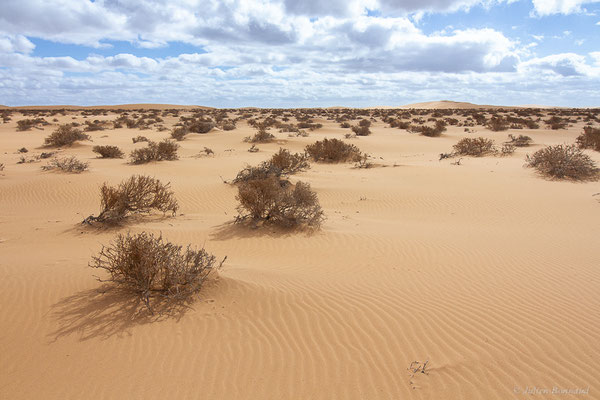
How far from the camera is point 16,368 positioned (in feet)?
10.1

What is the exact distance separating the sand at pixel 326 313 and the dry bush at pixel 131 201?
0.99ft

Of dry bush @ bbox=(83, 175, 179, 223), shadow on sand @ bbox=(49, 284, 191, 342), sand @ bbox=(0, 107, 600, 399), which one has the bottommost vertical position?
sand @ bbox=(0, 107, 600, 399)

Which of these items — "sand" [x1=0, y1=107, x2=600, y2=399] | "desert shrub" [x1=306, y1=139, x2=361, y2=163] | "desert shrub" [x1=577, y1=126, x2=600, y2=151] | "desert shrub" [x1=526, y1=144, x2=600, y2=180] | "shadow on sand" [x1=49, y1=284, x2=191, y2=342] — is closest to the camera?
"sand" [x1=0, y1=107, x2=600, y2=399]

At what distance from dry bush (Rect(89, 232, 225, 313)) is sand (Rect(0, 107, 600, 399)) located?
0.21 m

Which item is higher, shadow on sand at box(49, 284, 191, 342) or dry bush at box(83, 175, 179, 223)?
dry bush at box(83, 175, 179, 223)

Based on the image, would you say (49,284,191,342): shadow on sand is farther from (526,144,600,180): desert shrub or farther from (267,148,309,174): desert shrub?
(526,144,600,180): desert shrub

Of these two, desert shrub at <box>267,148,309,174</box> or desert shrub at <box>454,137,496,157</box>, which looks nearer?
desert shrub at <box>267,148,309,174</box>

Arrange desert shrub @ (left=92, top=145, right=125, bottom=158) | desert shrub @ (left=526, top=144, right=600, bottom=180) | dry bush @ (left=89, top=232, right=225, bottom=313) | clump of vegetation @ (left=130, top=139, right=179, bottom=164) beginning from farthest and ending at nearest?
desert shrub @ (left=92, top=145, right=125, bottom=158), clump of vegetation @ (left=130, top=139, right=179, bottom=164), desert shrub @ (left=526, top=144, right=600, bottom=180), dry bush @ (left=89, top=232, right=225, bottom=313)

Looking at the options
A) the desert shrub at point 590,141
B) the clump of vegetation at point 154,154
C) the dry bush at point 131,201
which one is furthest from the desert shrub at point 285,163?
the desert shrub at point 590,141

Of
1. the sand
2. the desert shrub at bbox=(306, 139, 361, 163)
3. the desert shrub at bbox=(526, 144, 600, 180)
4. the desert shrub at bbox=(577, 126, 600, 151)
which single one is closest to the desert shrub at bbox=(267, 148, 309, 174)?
the desert shrub at bbox=(306, 139, 361, 163)

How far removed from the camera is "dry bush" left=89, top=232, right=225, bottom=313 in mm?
3955

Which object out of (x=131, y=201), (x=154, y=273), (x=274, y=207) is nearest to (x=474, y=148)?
(x=274, y=207)

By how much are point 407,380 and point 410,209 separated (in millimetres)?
7074

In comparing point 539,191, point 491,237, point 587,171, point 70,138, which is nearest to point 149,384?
point 491,237
